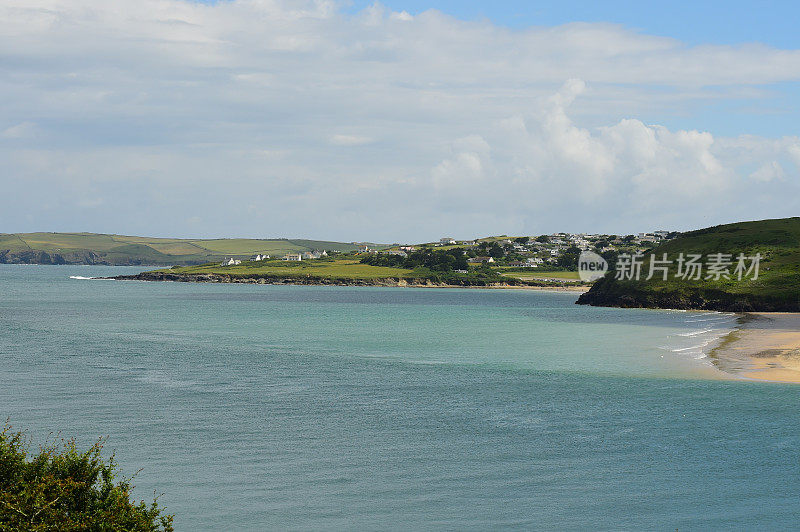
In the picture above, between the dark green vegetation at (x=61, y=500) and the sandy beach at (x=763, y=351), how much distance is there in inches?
1885

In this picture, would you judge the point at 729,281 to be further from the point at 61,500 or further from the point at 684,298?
the point at 61,500

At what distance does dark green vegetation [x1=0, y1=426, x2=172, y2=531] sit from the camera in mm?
17453

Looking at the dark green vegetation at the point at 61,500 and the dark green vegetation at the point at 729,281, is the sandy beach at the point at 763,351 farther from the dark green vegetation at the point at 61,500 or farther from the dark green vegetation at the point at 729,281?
the dark green vegetation at the point at 61,500

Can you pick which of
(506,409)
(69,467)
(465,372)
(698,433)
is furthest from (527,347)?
(69,467)

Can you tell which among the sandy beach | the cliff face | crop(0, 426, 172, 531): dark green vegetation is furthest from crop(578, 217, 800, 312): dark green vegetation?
crop(0, 426, 172, 531): dark green vegetation

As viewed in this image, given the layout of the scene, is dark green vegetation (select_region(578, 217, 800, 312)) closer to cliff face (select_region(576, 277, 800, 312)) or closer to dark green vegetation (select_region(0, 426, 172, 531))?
cliff face (select_region(576, 277, 800, 312))

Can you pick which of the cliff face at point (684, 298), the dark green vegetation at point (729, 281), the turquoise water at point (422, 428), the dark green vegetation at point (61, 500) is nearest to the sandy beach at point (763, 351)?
the turquoise water at point (422, 428)

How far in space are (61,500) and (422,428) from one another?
21.4 meters

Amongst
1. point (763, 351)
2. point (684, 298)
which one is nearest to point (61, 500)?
point (763, 351)

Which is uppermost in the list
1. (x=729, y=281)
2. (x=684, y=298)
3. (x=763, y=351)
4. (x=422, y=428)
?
(x=729, y=281)

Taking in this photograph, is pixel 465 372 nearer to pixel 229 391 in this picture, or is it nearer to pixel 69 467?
pixel 229 391

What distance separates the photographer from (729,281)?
142 m

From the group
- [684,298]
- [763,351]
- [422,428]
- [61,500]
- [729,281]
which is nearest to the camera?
[61,500]

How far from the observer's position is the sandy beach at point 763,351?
56.4 meters
